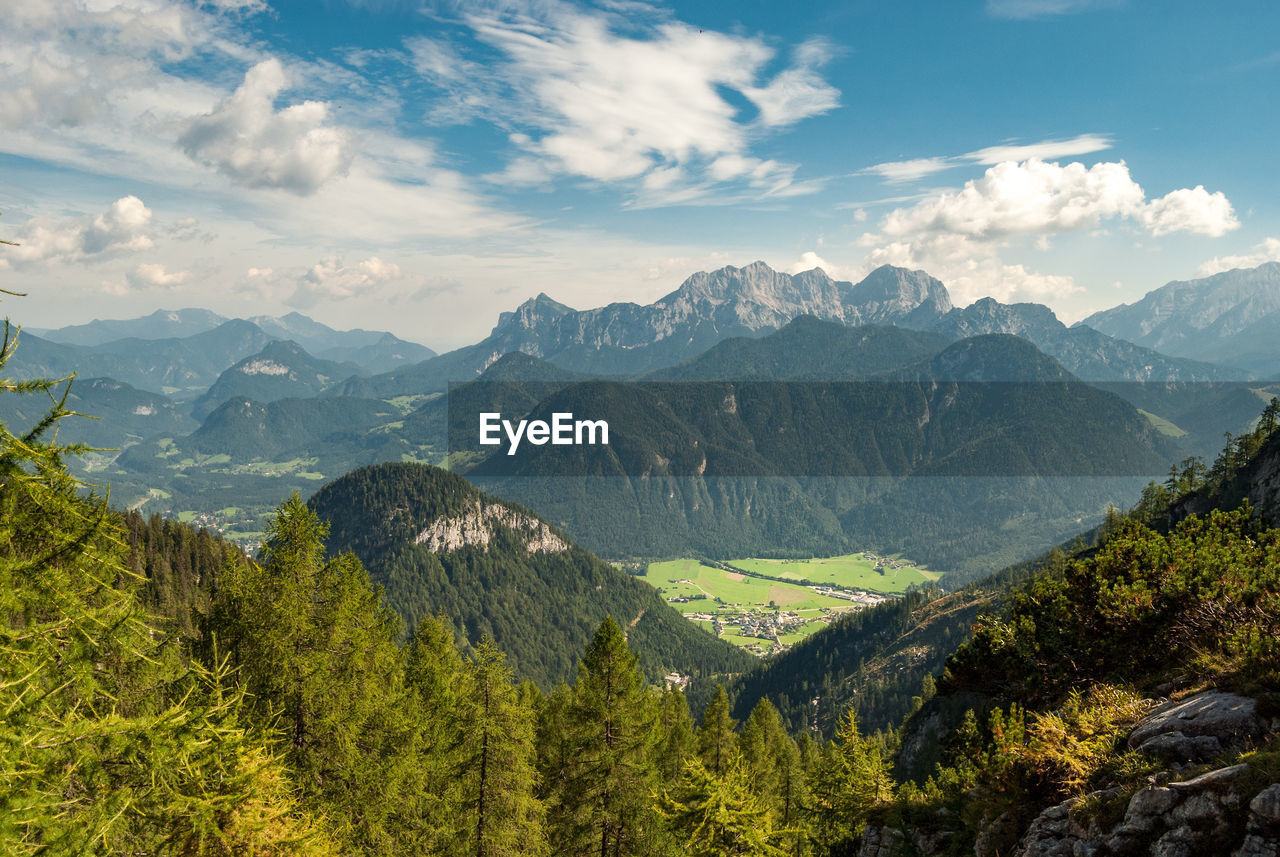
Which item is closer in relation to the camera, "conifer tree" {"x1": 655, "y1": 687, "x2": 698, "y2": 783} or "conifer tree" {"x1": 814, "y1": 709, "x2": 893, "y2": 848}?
"conifer tree" {"x1": 814, "y1": 709, "x2": 893, "y2": 848}

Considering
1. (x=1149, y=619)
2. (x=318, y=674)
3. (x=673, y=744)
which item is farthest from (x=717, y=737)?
(x=318, y=674)

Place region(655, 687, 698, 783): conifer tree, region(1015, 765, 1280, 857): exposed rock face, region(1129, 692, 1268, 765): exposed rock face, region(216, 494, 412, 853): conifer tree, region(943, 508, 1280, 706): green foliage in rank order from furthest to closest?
1. region(655, 687, 698, 783): conifer tree
2. region(216, 494, 412, 853): conifer tree
3. region(943, 508, 1280, 706): green foliage
4. region(1129, 692, 1268, 765): exposed rock face
5. region(1015, 765, 1280, 857): exposed rock face

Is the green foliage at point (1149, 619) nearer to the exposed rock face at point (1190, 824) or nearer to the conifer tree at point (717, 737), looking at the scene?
the exposed rock face at point (1190, 824)

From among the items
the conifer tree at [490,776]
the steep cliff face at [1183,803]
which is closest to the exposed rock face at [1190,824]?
the steep cliff face at [1183,803]

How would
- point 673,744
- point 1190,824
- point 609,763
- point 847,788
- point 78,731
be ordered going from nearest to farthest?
point 78,731, point 1190,824, point 609,763, point 847,788, point 673,744

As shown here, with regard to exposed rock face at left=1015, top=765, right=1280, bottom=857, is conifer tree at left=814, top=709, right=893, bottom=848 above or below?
below

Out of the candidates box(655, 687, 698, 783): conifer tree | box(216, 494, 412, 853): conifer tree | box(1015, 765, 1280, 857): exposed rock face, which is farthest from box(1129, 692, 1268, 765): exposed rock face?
box(655, 687, 698, 783): conifer tree

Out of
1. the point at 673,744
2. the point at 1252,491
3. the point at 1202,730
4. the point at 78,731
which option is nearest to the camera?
the point at 78,731

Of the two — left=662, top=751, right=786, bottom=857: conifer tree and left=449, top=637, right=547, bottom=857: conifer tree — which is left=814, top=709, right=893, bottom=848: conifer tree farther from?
left=449, top=637, right=547, bottom=857: conifer tree

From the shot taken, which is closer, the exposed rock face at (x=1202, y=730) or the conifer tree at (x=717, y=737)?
the exposed rock face at (x=1202, y=730)

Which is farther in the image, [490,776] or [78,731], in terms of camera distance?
[490,776]

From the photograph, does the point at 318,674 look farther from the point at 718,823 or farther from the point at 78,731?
the point at 718,823
